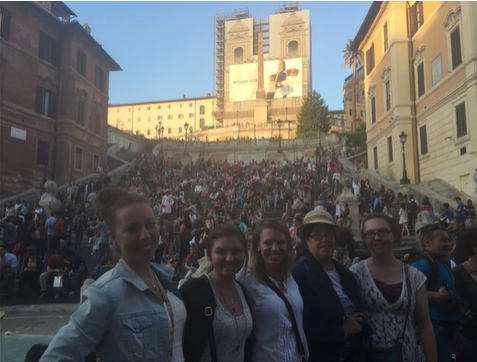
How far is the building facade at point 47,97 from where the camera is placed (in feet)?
80.0

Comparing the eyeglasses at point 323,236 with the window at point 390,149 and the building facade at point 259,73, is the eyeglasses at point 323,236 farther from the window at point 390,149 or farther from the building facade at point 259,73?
the building facade at point 259,73

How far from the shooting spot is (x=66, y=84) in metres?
28.9

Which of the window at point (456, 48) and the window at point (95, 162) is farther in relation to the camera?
the window at point (95, 162)

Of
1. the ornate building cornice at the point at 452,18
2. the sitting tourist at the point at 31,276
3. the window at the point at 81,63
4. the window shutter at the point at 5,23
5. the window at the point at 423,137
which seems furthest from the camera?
the window at the point at 81,63

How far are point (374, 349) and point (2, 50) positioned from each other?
2750cm

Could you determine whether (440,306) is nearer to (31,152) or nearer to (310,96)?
(31,152)

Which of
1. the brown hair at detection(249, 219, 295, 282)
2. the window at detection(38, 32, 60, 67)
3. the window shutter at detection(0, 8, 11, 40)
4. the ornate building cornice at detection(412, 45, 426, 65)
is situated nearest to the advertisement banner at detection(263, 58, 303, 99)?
the ornate building cornice at detection(412, 45, 426, 65)

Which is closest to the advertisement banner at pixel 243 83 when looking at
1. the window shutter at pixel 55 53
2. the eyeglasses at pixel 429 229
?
the window shutter at pixel 55 53

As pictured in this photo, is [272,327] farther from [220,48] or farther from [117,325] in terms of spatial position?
[220,48]

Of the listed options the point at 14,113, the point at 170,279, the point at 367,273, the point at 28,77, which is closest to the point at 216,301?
the point at 170,279

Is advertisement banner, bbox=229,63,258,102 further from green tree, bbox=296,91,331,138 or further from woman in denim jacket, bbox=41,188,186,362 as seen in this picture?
woman in denim jacket, bbox=41,188,186,362

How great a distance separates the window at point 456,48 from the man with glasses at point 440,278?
1892cm

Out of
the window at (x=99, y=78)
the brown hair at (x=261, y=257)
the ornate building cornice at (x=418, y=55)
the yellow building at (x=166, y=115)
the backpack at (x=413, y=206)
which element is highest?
the yellow building at (x=166, y=115)

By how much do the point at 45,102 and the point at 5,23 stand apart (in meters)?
5.56
